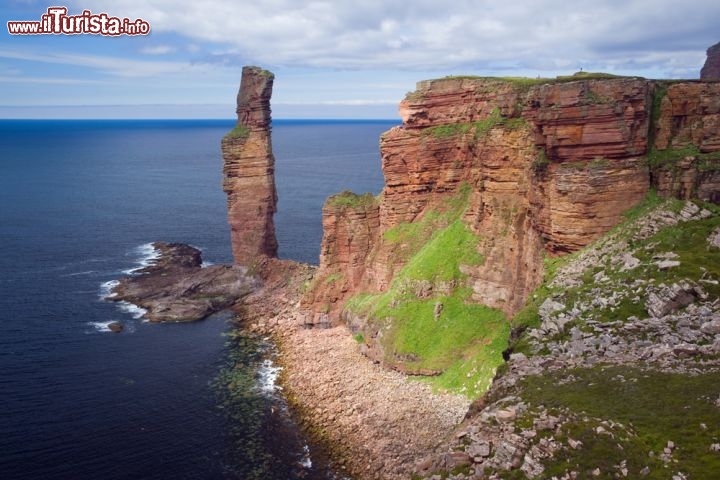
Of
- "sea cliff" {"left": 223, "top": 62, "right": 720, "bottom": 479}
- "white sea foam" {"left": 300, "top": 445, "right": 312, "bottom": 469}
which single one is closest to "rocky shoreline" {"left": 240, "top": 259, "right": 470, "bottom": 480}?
"sea cliff" {"left": 223, "top": 62, "right": 720, "bottom": 479}

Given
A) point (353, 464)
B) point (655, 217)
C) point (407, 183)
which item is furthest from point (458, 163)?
point (353, 464)

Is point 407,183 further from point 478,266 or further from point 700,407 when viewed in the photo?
point 700,407

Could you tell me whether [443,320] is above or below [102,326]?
above

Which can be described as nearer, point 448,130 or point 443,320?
point 443,320

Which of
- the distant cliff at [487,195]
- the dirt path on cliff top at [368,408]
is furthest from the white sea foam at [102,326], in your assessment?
the dirt path on cliff top at [368,408]

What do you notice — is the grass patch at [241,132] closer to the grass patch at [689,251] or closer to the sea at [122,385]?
the sea at [122,385]

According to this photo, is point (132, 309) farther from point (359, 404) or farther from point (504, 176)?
point (504, 176)

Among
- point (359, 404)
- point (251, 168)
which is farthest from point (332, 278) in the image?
point (251, 168)
